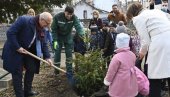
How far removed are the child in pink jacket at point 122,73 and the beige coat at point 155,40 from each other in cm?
30

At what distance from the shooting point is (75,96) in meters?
8.09

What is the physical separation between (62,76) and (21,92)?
214 centimetres

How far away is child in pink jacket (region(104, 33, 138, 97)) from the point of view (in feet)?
19.3

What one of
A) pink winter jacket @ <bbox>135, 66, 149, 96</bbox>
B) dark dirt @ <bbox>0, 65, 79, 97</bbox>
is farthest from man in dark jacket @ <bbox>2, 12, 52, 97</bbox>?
pink winter jacket @ <bbox>135, 66, 149, 96</bbox>

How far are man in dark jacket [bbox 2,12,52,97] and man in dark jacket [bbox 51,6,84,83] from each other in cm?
121

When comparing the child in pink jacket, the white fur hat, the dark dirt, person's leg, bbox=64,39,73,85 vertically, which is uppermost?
the white fur hat

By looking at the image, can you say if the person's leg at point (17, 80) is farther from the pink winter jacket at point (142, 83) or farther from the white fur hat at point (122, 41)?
the pink winter jacket at point (142, 83)

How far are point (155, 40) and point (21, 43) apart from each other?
2400 mm

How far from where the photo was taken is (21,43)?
7277mm

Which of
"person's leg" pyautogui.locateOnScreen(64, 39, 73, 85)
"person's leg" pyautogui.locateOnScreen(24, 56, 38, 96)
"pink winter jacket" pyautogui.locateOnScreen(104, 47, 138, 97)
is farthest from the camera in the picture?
"person's leg" pyautogui.locateOnScreen(64, 39, 73, 85)

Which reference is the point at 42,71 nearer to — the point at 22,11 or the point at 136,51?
the point at 136,51

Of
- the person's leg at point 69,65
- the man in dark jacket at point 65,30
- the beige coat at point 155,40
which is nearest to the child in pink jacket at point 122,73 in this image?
the beige coat at point 155,40

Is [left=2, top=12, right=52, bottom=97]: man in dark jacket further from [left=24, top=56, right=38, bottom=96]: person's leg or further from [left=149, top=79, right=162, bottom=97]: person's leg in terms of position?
[left=149, top=79, right=162, bottom=97]: person's leg

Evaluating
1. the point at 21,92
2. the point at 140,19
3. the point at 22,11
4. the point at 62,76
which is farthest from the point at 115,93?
the point at 22,11
